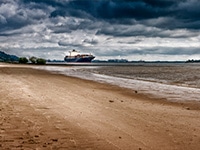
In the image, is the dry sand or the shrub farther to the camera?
the shrub

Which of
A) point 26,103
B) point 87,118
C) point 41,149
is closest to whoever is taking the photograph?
point 41,149

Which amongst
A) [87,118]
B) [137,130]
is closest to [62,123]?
[87,118]

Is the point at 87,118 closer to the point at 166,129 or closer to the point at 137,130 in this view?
the point at 137,130

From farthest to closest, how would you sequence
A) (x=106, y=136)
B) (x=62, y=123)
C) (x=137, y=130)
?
1. (x=62, y=123)
2. (x=137, y=130)
3. (x=106, y=136)

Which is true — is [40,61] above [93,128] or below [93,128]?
above

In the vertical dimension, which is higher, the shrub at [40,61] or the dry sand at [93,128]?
the shrub at [40,61]

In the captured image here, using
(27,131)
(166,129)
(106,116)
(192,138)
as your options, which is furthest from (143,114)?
(27,131)

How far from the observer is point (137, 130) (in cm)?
812

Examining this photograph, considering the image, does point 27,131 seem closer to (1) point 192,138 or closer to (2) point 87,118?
(2) point 87,118

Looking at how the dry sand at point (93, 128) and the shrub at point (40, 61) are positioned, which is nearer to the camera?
the dry sand at point (93, 128)

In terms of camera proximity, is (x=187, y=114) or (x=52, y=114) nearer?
(x=52, y=114)

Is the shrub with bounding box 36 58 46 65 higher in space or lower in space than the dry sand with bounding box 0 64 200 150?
higher

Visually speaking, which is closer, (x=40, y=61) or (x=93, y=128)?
(x=93, y=128)

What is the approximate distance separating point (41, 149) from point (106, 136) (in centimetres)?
201
